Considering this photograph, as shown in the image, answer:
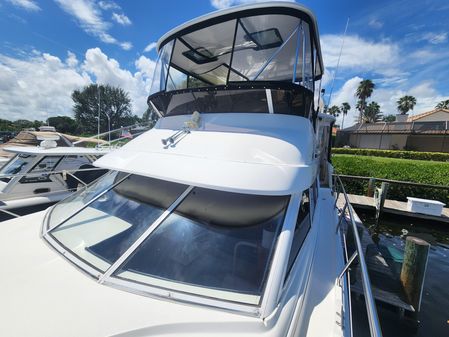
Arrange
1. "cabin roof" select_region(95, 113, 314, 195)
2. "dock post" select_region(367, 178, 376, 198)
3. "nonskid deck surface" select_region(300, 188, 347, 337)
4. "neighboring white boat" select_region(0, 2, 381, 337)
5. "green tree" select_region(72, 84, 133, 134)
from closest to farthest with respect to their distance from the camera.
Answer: "neighboring white boat" select_region(0, 2, 381, 337) → "nonskid deck surface" select_region(300, 188, 347, 337) → "cabin roof" select_region(95, 113, 314, 195) → "dock post" select_region(367, 178, 376, 198) → "green tree" select_region(72, 84, 133, 134)

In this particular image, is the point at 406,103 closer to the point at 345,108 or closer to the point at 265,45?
the point at 345,108

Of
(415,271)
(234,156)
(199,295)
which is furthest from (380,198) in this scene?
(199,295)

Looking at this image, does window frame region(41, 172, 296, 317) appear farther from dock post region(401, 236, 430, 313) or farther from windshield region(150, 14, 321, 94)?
dock post region(401, 236, 430, 313)

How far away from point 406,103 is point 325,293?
262 ft

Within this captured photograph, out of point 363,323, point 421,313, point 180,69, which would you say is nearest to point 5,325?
point 180,69

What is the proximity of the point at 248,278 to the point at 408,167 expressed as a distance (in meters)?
11.8

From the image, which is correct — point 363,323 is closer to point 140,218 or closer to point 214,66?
point 140,218

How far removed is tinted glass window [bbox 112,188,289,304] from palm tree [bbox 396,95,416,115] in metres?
79.0

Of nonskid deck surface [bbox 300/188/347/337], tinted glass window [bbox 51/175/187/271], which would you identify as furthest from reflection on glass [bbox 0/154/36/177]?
nonskid deck surface [bbox 300/188/347/337]

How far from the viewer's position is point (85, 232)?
190cm

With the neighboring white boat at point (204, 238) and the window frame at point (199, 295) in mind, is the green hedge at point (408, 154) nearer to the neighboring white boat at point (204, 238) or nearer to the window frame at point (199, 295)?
the neighboring white boat at point (204, 238)

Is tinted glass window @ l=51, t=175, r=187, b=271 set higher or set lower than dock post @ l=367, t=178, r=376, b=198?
higher

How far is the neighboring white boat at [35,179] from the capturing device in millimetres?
5289

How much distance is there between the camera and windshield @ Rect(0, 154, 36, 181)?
230 inches
